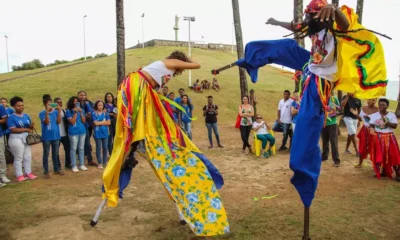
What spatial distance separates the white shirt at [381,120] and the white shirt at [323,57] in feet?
12.4

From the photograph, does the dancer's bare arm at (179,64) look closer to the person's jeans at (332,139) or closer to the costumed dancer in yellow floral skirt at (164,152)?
the costumed dancer in yellow floral skirt at (164,152)

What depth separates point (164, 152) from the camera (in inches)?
143

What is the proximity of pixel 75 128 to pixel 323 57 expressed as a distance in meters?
5.69

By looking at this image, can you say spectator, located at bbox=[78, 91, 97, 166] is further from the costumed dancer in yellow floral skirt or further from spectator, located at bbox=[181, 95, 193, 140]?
the costumed dancer in yellow floral skirt

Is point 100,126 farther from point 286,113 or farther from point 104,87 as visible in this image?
point 104,87

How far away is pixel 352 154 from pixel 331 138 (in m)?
1.44

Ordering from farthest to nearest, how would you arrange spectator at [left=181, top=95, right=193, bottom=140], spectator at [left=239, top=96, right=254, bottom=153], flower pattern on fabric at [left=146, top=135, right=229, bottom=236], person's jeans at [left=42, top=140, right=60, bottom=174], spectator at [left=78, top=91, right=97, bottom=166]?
1. spectator at [left=181, top=95, right=193, bottom=140]
2. spectator at [left=239, top=96, right=254, bottom=153]
3. spectator at [left=78, top=91, right=97, bottom=166]
4. person's jeans at [left=42, top=140, right=60, bottom=174]
5. flower pattern on fabric at [left=146, top=135, right=229, bottom=236]

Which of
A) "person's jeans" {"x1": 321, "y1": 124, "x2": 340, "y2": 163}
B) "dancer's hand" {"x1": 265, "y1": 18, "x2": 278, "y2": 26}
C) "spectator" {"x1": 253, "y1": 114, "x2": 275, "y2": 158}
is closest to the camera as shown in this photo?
"dancer's hand" {"x1": 265, "y1": 18, "x2": 278, "y2": 26}

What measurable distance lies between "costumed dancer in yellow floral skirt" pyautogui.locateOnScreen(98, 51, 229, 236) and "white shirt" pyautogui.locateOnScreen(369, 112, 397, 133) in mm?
4218

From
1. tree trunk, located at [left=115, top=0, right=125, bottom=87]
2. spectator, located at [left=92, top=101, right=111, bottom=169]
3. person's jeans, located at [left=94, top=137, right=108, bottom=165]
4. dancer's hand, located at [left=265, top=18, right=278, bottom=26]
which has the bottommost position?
person's jeans, located at [left=94, top=137, right=108, bottom=165]

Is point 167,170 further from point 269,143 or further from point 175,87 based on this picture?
point 175,87

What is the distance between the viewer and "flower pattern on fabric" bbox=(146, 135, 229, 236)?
3.41 m

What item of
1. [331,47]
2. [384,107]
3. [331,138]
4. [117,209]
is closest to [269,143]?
[331,138]

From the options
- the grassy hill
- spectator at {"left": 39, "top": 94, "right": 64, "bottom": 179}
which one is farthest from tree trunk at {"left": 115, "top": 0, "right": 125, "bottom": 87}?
the grassy hill
